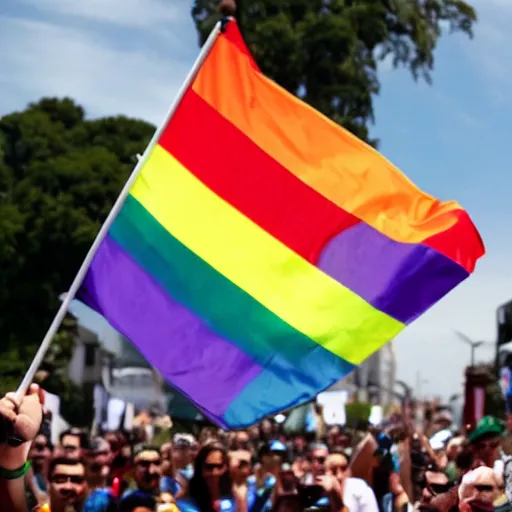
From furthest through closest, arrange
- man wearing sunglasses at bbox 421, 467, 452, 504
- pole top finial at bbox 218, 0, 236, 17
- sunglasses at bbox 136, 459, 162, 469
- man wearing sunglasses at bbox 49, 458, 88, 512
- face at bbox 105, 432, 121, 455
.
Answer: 1. face at bbox 105, 432, 121, 455
2. sunglasses at bbox 136, 459, 162, 469
3. man wearing sunglasses at bbox 421, 467, 452, 504
4. man wearing sunglasses at bbox 49, 458, 88, 512
5. pole top finial at bbox 218, 0, 236, 17

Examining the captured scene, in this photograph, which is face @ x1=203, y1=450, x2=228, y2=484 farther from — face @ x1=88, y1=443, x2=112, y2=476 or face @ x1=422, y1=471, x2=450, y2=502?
face @ x1=88, y1=443, x2=112, y2=476

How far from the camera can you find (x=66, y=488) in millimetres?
7500

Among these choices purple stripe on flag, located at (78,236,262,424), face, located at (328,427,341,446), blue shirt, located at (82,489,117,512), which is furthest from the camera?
face, located at (328,427,341,446)

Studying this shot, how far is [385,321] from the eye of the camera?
7473 millimetres

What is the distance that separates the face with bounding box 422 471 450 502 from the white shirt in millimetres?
1726

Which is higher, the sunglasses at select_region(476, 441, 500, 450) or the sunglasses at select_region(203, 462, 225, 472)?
the sunglasses at select_region(476, 441, 500, 450)

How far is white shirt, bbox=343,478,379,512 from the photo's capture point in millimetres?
9656

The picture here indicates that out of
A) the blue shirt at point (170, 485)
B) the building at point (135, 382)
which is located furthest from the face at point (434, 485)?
the building at point (135, 382)

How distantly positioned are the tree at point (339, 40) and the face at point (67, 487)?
72.1 feet

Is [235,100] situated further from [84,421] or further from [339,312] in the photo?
[84,421]

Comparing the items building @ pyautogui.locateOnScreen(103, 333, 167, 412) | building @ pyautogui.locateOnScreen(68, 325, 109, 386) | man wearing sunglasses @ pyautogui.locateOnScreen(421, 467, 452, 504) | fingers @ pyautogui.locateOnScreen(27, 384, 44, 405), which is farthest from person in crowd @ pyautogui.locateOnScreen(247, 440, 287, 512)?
building @ pyautogui.locateOnScreen(68, 325, 109, 386)

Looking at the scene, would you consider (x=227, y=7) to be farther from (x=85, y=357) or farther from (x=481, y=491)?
(x=85, y=357)

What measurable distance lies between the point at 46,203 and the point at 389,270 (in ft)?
122

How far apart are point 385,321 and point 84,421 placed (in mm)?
42244
